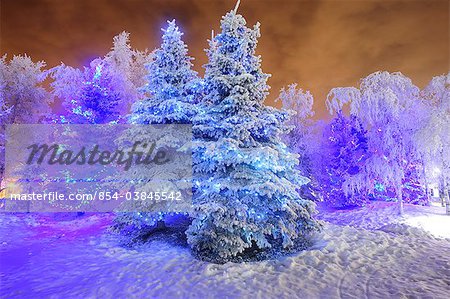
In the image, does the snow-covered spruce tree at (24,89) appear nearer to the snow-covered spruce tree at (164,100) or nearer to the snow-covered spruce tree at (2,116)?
the snow-covered spruce tree at (2,116)

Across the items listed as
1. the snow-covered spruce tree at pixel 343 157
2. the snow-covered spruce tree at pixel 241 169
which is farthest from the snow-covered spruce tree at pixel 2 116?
the snow-covered spruce tree at pixel 343 157

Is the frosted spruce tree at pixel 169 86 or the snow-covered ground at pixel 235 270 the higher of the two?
the frosted spruce tree at pixel 169 86

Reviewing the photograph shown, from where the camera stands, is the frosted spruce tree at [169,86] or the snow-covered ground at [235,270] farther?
the frosted spruce tree at [169,86]

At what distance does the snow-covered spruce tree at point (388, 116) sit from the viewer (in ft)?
42.3

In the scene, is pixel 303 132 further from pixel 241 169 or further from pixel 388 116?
pixel 241 169

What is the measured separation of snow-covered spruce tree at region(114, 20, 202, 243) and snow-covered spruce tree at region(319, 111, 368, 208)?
426 inches

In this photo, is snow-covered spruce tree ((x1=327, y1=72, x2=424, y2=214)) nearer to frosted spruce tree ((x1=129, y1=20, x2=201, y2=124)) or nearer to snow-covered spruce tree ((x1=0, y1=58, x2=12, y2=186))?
frosted spruce tree ((x1=129, y1=20, x2=201, y2=124))

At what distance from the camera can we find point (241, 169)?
8086 millimetres

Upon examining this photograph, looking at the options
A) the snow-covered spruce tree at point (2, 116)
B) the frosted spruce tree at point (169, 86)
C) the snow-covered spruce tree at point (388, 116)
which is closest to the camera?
the frosted spruce tree at point (169, 86)

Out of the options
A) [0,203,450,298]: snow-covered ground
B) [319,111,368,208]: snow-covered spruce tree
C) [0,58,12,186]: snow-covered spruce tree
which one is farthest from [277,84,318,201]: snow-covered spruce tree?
[0,58,12,186]: snow-covered spruce tree

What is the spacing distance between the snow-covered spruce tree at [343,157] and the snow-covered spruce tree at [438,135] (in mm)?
3913

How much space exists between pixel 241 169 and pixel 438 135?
9142mm

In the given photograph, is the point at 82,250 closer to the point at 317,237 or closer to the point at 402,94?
the point at 317,237

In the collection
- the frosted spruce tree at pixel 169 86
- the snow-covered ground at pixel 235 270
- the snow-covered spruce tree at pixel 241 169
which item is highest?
the frosted spruce tree at pixel 169 86
